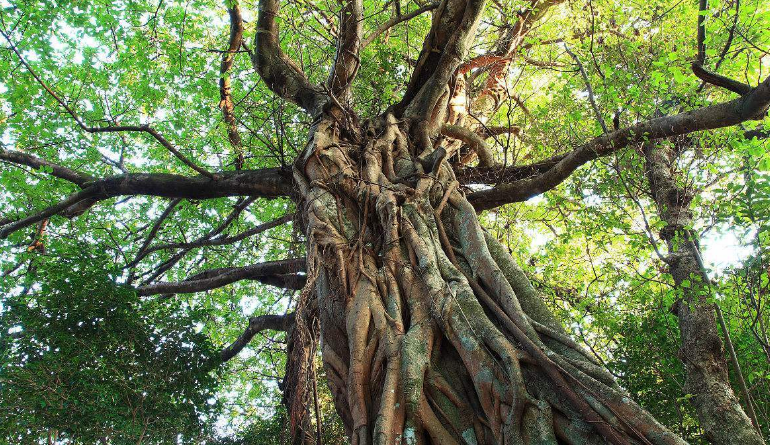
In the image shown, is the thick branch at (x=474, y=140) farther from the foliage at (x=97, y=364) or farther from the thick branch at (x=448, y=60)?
the foliage at (x=97, y=364)

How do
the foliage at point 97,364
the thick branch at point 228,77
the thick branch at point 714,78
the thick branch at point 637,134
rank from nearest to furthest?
the thick branch at point 714,78, the thick branch at point 637,134, the foliage at point 97,364, the thick branch at point 228,77

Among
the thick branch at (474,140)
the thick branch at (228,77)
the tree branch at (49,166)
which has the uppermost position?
the thick branch at (228,77)

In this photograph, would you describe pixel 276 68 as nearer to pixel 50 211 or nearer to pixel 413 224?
pixel 50 211

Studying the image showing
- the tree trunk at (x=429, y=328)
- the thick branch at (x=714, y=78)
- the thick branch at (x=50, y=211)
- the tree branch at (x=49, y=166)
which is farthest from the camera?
the tree branch at (x=49, y=166)

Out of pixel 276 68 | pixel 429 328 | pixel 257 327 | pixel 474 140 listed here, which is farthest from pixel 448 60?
pixel 257 327

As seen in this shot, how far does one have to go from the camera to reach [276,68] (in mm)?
6027

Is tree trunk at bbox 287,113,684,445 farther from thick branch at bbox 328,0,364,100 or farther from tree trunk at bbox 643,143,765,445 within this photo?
tree trunk at bbox 643,143,765,445

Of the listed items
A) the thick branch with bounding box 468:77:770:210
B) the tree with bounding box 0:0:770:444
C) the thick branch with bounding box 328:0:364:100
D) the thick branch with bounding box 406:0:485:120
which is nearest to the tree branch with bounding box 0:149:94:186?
the tree with bounding box 0:0:770:444

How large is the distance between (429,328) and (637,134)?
281cm

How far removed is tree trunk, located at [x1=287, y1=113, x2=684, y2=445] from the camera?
2.47 metres

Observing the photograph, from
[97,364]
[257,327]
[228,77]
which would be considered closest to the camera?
[97,364]

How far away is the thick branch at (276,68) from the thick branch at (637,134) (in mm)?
2188

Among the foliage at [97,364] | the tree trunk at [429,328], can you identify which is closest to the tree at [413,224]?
the tree trunk at [429,328]

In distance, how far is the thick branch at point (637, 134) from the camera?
11.4ft
